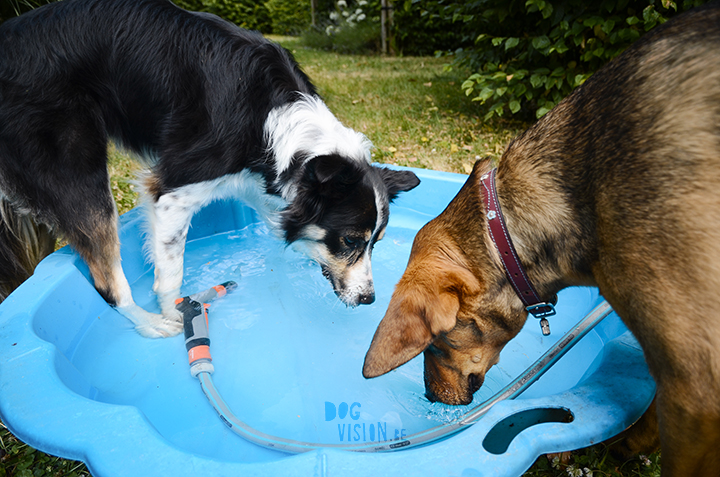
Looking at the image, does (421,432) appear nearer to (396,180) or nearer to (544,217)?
(544,217)

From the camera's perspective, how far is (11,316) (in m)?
2.04

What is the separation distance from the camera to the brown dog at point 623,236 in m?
1.29

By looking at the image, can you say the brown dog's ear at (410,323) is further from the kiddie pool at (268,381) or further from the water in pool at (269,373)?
the water in pool at (269,373)

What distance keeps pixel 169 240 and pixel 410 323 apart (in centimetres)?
181

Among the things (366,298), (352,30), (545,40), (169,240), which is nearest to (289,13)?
(352,30)

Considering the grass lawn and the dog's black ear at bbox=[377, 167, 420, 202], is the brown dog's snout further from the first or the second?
the dog's black ear at bbox=[377, 167, 420, 202]

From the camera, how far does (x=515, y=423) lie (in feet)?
5.59

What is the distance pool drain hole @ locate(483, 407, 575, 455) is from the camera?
65.0 inches

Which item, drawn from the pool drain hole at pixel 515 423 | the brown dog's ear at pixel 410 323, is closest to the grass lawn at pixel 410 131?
the pool drain hole at pixel 515 423

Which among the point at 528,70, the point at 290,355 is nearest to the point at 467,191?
the point at 290,355

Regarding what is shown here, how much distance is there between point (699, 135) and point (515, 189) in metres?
0.62

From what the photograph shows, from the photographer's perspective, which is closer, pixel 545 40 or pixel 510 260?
pixel 510 260

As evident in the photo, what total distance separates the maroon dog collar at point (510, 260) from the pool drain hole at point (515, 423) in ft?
1.23

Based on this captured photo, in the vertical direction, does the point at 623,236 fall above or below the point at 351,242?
above
